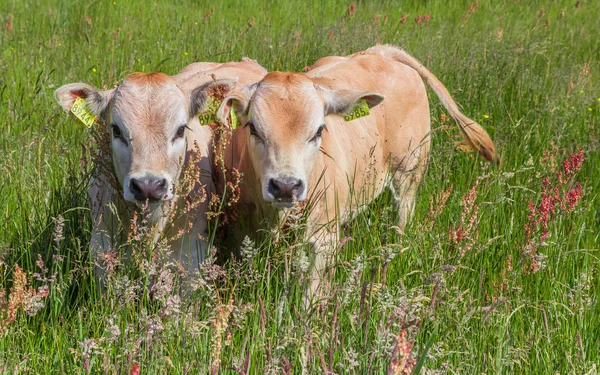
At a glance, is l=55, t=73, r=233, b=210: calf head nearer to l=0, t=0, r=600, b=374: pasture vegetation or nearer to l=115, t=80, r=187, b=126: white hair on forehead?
l=115, t=80, r=187, b=126: white hair on forehead

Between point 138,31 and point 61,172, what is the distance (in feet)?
11.5

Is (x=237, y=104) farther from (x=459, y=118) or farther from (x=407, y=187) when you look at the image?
(x=459, y=118)

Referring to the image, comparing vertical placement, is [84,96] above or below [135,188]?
above

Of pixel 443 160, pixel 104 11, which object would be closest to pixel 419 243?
pixel 443 160

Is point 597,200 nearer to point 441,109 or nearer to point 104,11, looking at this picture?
point 441,109

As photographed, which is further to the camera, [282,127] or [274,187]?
[282,127]

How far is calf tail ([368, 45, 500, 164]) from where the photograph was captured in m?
5.33

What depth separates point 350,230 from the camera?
15.8 ft

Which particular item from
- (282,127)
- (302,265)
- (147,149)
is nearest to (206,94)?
(282,127)

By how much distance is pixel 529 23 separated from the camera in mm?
10023

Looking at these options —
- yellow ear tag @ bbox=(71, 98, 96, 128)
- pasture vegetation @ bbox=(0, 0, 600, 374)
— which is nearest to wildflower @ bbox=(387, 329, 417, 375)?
pasture vegetation @ bbox=(0, 0, 600, 374)

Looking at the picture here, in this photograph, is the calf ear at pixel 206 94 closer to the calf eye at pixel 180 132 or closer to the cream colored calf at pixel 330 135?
the cream colored calf at pixel 330 135

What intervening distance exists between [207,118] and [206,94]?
0.43 ft

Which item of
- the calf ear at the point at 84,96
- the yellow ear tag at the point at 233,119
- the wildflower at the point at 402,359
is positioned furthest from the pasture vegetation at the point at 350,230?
the yellow ear tag at the point at 233,119
